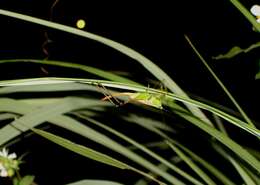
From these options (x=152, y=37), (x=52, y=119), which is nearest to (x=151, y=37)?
(x=152, y=37)

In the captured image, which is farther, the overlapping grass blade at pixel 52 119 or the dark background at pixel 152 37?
the dark background at pixel 152 37

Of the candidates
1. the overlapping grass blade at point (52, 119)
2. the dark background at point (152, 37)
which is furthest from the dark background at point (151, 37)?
the overlapping grass blade at point (52, 119)

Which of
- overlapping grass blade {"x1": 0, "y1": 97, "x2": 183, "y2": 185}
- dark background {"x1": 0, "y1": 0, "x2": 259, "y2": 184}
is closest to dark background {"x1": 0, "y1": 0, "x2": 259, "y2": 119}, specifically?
dark background {"x1": 0, "y1": 0, "x2": 259, "y2": 184}

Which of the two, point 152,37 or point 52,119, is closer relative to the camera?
point 52,119

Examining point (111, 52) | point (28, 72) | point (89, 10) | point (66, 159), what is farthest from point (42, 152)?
point (89, 10)

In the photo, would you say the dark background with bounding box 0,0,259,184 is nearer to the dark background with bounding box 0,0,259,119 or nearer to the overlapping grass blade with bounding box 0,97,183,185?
the dark background with bounding box 0,0,259,119

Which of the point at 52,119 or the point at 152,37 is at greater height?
the point at 152,37

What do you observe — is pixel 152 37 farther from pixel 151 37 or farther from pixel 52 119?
pixel 52 119

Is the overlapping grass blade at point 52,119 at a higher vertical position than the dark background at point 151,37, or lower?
lower

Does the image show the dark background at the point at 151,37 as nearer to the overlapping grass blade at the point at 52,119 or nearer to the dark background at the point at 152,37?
the dark background at the point at 152,37
